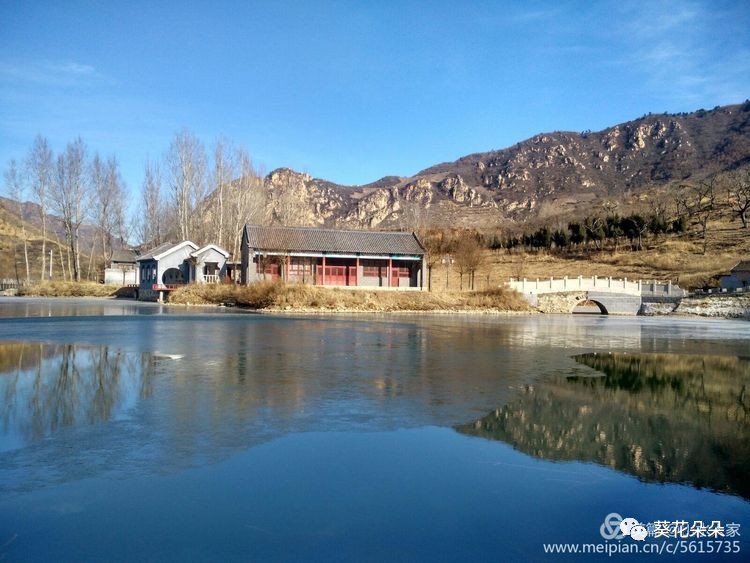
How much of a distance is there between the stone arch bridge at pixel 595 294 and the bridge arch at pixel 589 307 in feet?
0.37

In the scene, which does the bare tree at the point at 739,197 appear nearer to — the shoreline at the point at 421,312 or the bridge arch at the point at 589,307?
the bridge arch at the point at 589,307

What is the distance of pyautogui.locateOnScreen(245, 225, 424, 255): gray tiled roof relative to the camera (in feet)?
168

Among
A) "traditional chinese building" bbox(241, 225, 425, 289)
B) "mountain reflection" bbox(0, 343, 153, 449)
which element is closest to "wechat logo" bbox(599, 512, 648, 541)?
"mountain reflection" bbox(0, 343, 153, 449)

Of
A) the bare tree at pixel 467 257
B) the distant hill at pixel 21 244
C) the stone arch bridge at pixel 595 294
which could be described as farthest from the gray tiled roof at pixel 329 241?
the distant hill at pixel 21 244

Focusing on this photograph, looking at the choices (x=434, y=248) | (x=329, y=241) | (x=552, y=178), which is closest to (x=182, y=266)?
(x=329, y=241)

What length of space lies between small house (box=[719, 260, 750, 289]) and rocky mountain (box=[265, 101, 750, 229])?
79565 mm

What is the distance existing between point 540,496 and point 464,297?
138 feet

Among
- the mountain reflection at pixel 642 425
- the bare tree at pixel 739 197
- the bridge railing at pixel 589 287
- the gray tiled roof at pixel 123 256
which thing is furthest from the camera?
the bare tree at pixel 739 197

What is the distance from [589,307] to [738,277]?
1289cm

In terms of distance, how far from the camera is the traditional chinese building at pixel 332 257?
166ft

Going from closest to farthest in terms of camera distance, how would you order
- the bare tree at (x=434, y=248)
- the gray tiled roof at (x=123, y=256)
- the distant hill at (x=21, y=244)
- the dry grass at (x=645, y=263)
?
the bare tree at (x=434, y=248)
the dry grass at (x=645, y=263)
the gray tiled roof at (x=123, y=256)
the distant hill at (x=21, y=244)

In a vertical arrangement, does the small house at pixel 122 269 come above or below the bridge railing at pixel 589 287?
above

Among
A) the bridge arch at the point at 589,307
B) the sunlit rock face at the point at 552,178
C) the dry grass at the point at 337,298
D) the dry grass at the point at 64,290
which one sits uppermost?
the sunlit rock face at the point at 552,178

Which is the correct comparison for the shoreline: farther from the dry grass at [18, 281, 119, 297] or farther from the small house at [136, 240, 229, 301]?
the dry grass at [18, 281, 119, 297]
